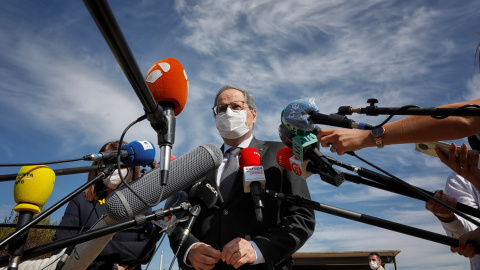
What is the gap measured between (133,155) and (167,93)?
30.7 inches

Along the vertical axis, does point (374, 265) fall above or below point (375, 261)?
below

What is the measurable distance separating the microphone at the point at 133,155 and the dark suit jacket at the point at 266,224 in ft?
2.57

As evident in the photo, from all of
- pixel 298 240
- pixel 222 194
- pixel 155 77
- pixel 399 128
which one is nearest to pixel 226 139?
pixel 222 194

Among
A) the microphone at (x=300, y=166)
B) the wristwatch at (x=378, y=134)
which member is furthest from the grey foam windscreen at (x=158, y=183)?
the wristwatch at (x=378, y=134)

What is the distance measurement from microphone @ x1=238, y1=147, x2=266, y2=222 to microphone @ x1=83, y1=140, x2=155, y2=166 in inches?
31.1

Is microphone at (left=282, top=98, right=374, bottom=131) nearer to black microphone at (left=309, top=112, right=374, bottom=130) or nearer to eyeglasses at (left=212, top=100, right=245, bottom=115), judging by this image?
black microphone at (left=309, top=112, right=374, bottom=130)

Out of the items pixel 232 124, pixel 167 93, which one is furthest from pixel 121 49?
pixel 232 124

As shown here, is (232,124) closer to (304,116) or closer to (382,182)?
(304,116)

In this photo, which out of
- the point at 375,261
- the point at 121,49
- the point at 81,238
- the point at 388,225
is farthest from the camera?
the point at 375,261

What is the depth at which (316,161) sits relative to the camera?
7.88ft

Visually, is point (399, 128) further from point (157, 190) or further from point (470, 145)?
point (157, 190)

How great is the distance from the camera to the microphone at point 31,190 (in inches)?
76.3

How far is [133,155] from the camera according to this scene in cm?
220

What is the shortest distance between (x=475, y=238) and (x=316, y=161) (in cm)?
107
